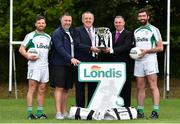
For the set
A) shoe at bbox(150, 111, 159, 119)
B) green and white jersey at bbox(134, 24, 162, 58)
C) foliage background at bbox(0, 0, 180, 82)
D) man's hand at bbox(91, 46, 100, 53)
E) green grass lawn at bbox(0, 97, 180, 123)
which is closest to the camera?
green grass lawn at bbox(0, 97, 180, 123)

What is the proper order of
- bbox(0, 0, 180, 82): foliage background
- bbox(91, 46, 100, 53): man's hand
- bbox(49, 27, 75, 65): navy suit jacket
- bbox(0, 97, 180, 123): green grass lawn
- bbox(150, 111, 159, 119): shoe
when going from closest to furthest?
bbox(0, 97, 180, 123): green grass lawn
bbox(49, 27, 75, 65): navy suit jacket
bbox(91, 46, 100, 53): man's hand
bbox(150, 111, 159, 119): shoe
bbox(0, 0, 180, 82): foliage background

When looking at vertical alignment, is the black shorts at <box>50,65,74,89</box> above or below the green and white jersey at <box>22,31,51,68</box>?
below

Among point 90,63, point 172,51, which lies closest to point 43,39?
point 90,63

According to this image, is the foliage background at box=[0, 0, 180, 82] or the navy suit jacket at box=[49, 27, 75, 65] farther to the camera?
the foliage background at box=[0, 0, 180, 82]

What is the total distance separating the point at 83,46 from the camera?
10.7 metres

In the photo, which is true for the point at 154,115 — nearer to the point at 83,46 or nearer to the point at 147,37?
the point at 147,37

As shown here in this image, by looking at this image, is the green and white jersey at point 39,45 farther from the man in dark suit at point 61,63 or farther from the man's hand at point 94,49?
the man's hand at point 94,49

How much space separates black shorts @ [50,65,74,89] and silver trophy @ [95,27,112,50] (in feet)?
2.08

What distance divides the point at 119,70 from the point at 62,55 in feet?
3.45

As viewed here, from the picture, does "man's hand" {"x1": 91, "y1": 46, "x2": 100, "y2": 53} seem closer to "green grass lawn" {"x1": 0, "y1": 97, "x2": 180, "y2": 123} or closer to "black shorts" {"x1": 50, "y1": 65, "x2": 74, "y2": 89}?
"black shorts" {"x1": 50, "y1": 65, "x2": 74, "y2": 89}

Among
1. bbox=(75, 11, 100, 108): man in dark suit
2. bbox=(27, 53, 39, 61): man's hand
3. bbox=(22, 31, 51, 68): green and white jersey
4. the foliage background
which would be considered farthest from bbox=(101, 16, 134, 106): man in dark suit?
Result: the foliage background

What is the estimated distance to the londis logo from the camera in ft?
35.2

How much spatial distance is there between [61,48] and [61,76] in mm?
486

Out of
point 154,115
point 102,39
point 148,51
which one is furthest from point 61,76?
point 154,115
